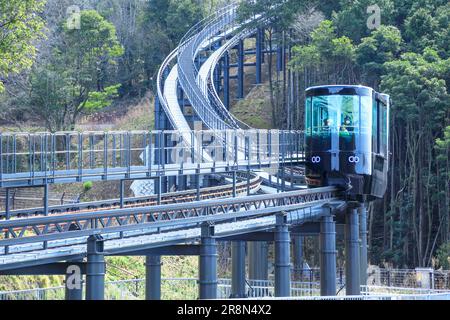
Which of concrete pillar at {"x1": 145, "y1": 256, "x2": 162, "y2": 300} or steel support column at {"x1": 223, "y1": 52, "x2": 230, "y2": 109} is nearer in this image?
concrete pillar at {"x1": 145, "y1": 256, "x2": 162, "y2": 300}

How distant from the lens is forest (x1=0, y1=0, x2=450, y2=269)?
1329 inches

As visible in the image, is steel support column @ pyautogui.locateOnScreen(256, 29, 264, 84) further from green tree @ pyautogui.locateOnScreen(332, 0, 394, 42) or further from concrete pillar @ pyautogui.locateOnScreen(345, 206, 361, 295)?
concrete pillar @ pyautogui.locateOnScreen(345, 206, 361, 295)

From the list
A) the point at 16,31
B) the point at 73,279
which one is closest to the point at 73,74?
the point at 16,31

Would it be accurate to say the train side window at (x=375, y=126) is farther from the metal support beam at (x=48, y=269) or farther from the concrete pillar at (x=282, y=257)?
the metal support beam at (x=48, y=269)

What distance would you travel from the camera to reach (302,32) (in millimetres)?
42000

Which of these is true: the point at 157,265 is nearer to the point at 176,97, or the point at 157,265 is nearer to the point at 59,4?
the point at 176,97

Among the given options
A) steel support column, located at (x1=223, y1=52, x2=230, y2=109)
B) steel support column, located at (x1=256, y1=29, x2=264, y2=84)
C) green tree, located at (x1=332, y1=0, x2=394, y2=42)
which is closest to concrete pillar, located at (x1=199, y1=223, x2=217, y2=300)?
green tree, located at (x1=332, y1=0, x2=394, y2=42)

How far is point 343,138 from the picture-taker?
25.4m

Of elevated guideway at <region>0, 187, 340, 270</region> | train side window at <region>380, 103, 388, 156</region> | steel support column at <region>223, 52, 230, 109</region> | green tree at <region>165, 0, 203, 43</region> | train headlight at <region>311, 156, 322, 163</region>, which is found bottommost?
elevated guideway at <region>0, 187, 340, 270</region>

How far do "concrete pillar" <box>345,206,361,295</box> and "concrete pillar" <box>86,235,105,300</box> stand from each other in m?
10.9

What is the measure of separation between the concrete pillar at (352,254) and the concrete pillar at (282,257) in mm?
5047

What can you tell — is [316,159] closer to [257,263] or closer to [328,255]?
[328,255]
